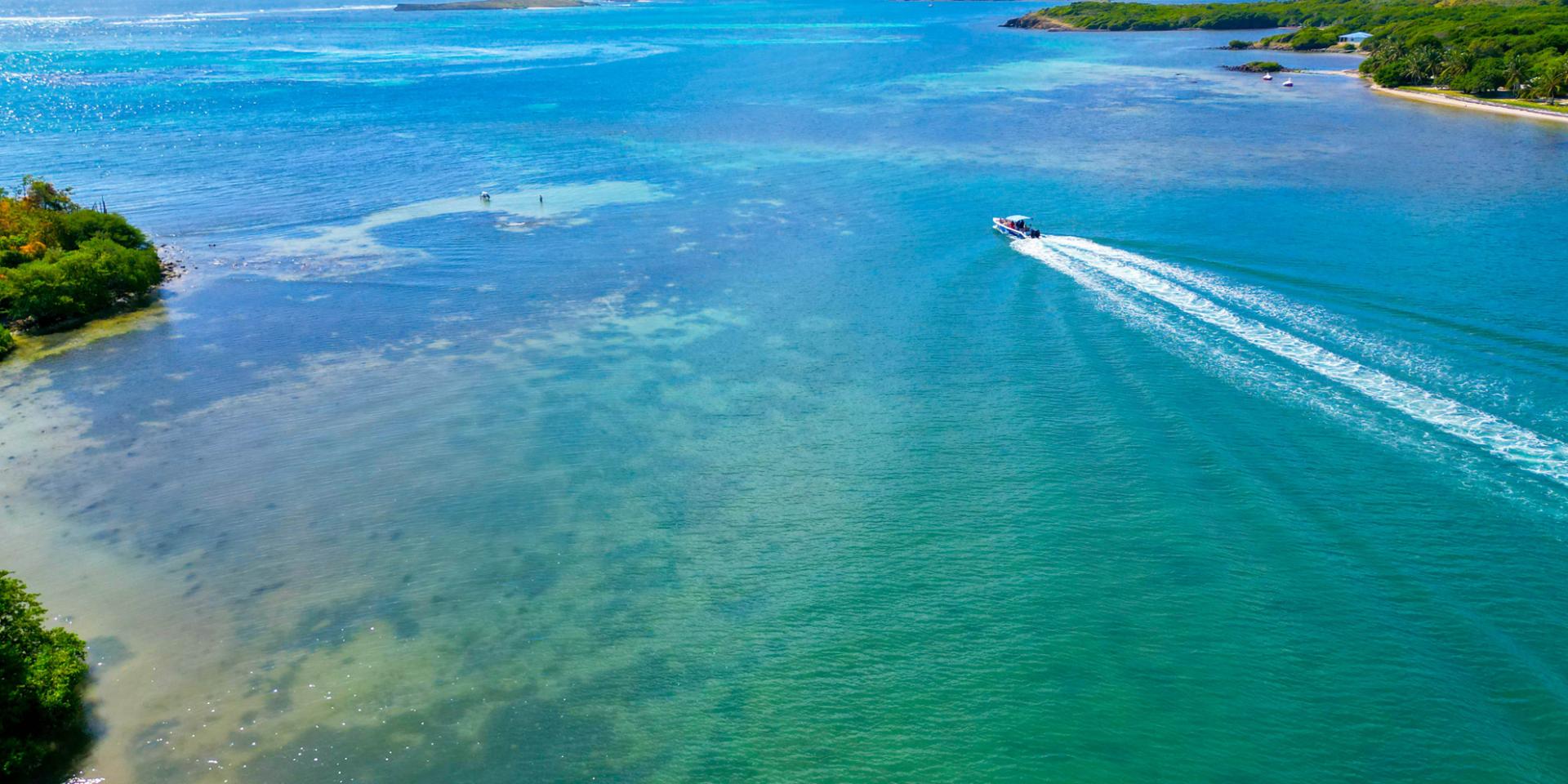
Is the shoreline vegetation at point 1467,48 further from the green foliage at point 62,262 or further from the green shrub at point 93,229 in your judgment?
the green shrub at point 93,229

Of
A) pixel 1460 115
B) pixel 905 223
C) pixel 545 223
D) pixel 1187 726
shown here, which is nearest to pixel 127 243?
pixel 545 223

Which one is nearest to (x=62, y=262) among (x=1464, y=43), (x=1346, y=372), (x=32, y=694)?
(x=32, y=694)

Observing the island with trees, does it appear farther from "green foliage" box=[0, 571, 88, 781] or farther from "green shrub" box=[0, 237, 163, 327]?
"green foliage" box=[0, 571, 88, 781]

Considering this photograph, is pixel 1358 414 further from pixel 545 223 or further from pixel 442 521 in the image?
pixel 545 223

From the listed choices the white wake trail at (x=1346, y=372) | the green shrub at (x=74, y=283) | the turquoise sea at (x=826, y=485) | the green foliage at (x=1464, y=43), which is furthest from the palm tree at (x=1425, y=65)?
the green shrub at (x=74, y=283)

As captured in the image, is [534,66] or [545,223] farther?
[534,66]

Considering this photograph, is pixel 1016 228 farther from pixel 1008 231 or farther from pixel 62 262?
pixel 62 262
